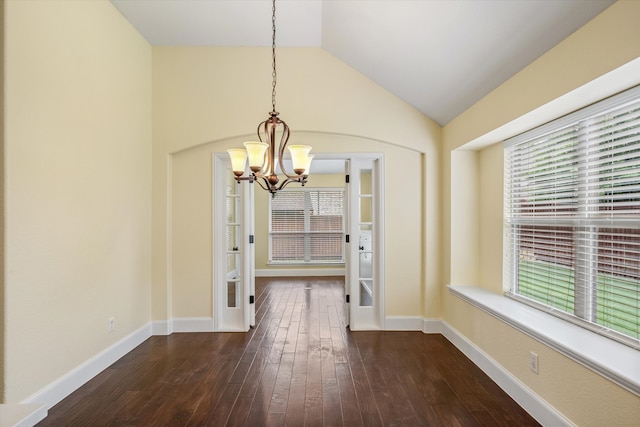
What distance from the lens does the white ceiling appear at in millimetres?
2119

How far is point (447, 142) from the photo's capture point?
→ 379 centimetres

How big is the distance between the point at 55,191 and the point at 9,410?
1895 mm

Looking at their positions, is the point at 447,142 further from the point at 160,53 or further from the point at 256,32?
the point at 160,53

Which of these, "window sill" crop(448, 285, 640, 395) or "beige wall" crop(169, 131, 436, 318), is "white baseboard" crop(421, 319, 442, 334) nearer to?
"beige wall" crop(169, 131, 436, 318)

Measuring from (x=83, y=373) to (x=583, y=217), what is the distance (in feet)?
12.9

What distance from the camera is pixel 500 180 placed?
3.28 m

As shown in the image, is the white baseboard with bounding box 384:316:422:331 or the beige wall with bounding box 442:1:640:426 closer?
the beige wall with bounding box 442:1:640:426

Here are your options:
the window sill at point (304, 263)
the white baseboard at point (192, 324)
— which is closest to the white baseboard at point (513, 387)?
the white baseboard at point (192, 324)

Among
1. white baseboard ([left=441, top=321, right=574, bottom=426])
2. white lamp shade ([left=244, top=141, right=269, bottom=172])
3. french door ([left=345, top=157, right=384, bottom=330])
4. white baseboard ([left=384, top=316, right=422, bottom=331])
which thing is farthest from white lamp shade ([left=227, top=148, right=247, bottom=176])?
white baseboard ([left=384, top=316, right=422, bottom=331])

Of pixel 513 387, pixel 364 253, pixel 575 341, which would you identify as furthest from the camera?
pixel 364 253

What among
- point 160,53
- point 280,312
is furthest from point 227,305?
point 160,53

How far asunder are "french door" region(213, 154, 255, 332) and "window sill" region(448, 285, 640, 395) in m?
2.55

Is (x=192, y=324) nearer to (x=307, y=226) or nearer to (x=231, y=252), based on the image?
(x=231, y=252)

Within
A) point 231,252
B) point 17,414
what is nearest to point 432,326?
point 231,252
